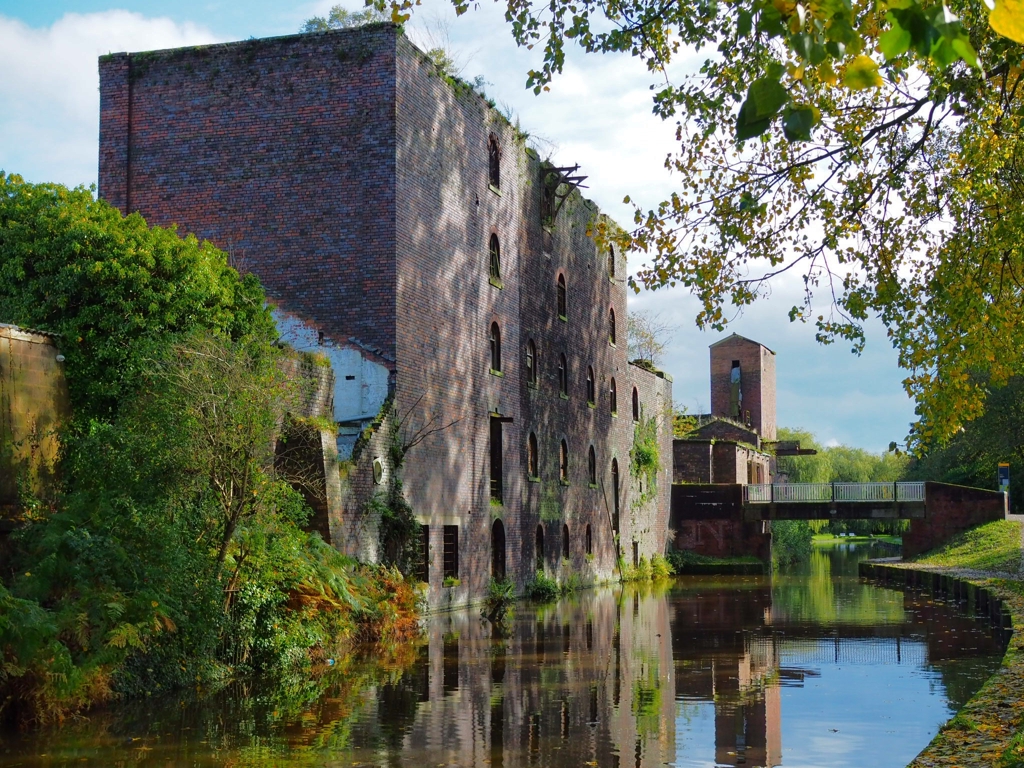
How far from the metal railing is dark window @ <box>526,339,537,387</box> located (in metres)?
16.2

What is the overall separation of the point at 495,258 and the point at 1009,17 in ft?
85.3

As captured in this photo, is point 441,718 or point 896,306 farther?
point 896,306

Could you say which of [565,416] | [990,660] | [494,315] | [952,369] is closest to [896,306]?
[952,369]

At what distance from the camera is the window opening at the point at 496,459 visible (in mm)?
28938

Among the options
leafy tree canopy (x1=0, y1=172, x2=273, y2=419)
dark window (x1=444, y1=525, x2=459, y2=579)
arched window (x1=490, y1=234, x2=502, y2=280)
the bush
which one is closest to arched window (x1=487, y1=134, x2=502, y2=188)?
arched window (x1=490, y1=234, x2=502, y2=280)

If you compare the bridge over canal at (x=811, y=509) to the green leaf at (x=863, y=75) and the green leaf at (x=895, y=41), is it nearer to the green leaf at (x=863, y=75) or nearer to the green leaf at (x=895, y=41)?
the green leaf at (x=863, y=75)

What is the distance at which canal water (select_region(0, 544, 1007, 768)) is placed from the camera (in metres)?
10.2

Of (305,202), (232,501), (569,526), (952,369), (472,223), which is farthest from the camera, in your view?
(569,526)

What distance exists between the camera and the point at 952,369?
47.2 feet

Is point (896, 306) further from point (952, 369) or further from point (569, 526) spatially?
point (569, 526)

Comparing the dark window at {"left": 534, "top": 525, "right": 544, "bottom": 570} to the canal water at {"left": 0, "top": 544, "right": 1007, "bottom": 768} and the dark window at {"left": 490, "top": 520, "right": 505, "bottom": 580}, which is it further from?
the canal water at {"left": 0, "top": 544, "right": 1007, "bottom": 768}

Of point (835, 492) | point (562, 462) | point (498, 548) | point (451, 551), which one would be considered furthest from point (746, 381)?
point (451, 551)

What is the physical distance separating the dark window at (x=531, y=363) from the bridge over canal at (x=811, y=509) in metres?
16.0

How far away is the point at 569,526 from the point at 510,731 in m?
23.3
